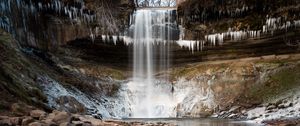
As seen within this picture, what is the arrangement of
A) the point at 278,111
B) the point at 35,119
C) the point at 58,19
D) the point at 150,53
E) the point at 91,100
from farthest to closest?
the point at 150,53 < the point at 58,19 < the point at 91,100 < the point at 278,111 < the point at 35,119

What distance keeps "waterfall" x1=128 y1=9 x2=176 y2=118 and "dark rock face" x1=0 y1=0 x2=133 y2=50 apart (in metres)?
1.76

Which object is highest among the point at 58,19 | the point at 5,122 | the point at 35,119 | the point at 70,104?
the point at 58,19

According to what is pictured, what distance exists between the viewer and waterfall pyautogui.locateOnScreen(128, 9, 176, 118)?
3683 centimetres

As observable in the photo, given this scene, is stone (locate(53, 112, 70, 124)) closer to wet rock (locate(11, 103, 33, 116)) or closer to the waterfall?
wet rock (locate(11, 103, 33, 116))

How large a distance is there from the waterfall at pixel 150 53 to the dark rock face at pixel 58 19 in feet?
5.79

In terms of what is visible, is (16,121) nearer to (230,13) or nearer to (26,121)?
(26,121)

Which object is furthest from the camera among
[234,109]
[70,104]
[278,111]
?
[234,109]

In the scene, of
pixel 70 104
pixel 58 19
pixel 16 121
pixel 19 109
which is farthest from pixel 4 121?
pixel 58 19

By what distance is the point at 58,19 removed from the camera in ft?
116

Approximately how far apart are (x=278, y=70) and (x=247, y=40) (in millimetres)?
4098

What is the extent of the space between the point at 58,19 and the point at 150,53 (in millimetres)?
8204

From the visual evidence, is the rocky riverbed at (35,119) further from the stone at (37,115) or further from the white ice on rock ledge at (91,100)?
the white ice on rock ledge at (91,100)

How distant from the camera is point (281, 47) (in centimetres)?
3628

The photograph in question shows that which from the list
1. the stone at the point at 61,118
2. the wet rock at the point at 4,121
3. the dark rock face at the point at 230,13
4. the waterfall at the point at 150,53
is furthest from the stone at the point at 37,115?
the dark rock face at the point at 230,13
